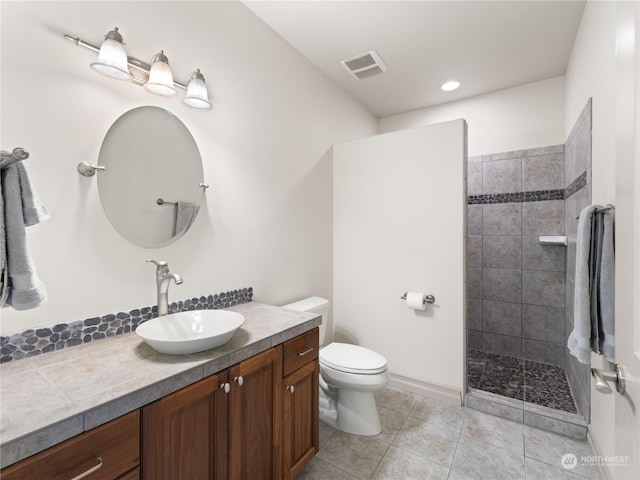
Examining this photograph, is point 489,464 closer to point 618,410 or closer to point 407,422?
point 407,422

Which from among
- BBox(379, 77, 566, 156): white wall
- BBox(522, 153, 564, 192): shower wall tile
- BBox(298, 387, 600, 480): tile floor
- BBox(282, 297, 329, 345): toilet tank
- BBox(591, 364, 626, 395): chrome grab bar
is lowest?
BBox(298, 387, 600, 480): tile floor

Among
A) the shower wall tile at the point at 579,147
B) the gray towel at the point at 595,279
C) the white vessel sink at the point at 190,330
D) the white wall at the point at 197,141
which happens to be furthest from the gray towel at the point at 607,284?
the white wall at the point at 197,141

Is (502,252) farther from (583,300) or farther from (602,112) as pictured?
(583,300)

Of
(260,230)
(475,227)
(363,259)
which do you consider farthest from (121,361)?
(475,227)

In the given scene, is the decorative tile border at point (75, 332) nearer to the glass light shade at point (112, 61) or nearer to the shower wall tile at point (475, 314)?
the glass light shade at point (112, 61)

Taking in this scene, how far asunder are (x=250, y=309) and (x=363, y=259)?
127 cm

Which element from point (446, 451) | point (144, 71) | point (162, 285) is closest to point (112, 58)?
point (144, 71)

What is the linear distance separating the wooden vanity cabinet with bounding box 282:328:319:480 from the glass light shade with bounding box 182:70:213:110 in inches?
50.7

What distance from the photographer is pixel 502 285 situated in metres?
2.98

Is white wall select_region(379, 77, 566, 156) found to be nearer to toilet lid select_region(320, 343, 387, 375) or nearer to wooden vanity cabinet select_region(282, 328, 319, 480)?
toilet lid select_region(320, 343, 387, 375)

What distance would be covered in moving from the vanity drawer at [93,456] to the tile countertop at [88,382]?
0.02 meters

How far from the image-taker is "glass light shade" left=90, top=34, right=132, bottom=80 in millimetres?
1170

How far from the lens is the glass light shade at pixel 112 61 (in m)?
1.17

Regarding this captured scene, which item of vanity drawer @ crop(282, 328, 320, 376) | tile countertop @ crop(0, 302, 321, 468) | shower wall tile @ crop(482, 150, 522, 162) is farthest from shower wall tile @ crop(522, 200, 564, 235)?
tile countertop @ crop(0, 302, 321, 468)
